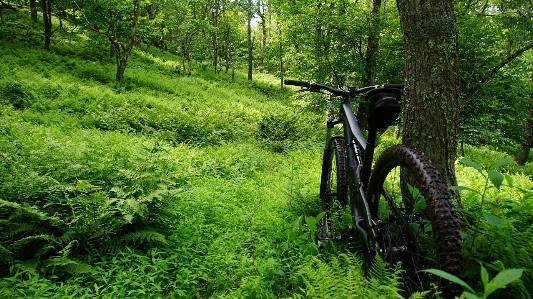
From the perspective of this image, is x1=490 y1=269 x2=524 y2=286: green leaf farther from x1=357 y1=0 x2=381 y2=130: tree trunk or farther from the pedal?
x1=357 y1=0 x2=381 y2=130: tree trunk

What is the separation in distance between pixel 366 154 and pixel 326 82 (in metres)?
9.05

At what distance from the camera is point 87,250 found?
302 centimetres

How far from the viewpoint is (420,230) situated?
7.18 ft

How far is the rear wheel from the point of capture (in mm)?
3254

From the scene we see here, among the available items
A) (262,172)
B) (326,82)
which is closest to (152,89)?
(326,82)

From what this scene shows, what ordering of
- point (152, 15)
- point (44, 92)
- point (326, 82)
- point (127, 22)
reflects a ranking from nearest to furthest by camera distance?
point (44, 92) → point (326, 82) → point (127, 22) → point (152, 15)

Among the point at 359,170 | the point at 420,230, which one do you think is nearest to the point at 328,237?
the point at 359,170

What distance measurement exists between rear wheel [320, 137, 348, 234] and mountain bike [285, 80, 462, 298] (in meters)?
0.02

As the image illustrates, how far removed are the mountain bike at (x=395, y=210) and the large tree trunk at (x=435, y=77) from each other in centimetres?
42

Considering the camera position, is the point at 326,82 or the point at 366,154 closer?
the point at 366,154

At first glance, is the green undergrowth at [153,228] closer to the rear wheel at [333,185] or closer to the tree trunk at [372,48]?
the rear wheel at [333,185]

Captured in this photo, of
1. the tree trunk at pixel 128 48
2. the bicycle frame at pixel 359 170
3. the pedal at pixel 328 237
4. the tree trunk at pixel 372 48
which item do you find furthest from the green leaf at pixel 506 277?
the tree trunk at pixel 128 48

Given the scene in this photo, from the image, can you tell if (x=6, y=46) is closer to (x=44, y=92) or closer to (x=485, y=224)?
(x=44, y=92)

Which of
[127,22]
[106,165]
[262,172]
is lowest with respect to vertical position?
[262,172]
